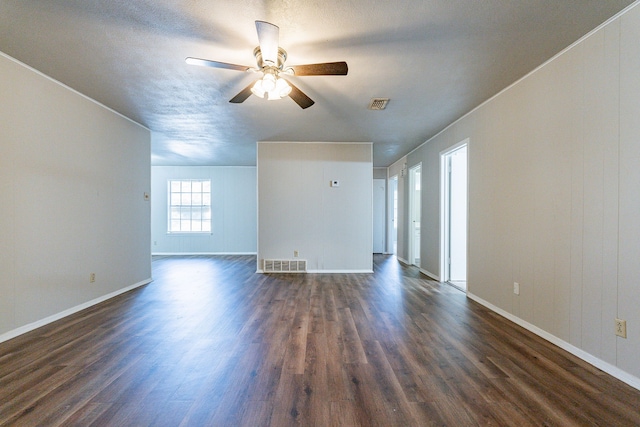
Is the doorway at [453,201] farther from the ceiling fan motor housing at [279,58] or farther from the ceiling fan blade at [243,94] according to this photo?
the ceiling fan blade at [243,94]

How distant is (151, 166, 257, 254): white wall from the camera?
7793 mm

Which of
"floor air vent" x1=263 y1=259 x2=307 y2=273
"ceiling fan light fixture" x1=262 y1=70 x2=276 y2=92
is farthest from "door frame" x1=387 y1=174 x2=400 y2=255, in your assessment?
"ceiling fan light fixture" x1=262 y1=70 x2=276 y2=92

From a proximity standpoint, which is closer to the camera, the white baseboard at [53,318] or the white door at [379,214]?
the white baseboard at [53,318]

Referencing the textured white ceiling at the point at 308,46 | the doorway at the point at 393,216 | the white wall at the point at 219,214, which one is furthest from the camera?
the white wall at the point at 219,214

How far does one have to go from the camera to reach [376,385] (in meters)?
1.72

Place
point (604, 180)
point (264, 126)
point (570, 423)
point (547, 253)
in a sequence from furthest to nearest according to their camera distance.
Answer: point (264, 126)
point (547, 253)
point (604, 180)
point (570, 423)

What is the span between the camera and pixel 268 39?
1.83m

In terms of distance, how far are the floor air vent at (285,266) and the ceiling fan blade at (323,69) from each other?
12.4ft

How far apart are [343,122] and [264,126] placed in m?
1.31

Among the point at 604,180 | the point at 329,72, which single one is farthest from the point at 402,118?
the point at 604,180

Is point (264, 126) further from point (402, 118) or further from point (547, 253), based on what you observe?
point (547, 253)

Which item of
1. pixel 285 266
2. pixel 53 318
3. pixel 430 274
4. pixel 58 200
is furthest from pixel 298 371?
pixel 430 274

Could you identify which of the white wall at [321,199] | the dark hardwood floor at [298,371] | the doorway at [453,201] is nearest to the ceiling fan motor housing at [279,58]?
the dark hardwood floor at [298,371]

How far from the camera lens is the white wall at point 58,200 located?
242cm
